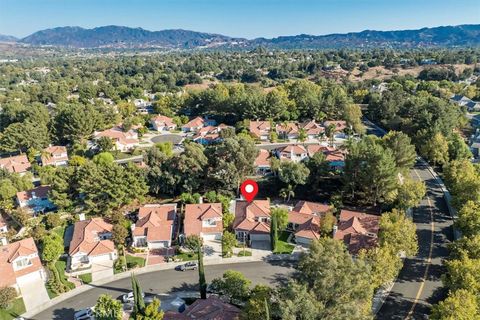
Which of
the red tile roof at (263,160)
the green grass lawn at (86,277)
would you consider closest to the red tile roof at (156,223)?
the green grass lawn at (86,277)

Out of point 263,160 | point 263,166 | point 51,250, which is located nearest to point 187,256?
point 51,250

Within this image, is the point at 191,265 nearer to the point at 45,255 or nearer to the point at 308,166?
the point at 45,255

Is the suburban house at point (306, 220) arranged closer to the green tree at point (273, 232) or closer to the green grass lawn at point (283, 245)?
the green grass lawn at point (283, 245)

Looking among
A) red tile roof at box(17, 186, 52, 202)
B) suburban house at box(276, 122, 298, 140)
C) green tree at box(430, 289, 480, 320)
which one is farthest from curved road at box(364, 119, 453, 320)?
red tile roof at box(17, 186, 52, 202)

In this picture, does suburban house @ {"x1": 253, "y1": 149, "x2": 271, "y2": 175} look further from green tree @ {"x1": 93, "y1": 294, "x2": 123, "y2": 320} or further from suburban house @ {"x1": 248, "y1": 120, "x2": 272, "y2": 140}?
green tree @ {"x1": 93, "y1": 294, "x2": 123, "y2": 320}

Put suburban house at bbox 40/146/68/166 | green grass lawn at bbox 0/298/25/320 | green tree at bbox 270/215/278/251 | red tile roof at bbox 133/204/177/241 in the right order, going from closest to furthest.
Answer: green grass lawn at bbox 0/298/25/320, green tree at bbox 270/215/278/251, red tile roof at bbox 133/204/177/241, suburban house at bbox 40/146/68/166

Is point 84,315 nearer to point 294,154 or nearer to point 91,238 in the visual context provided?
point 91,238

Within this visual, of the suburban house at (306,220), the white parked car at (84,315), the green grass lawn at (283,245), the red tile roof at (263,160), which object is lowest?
the white parked car at (84,315)
